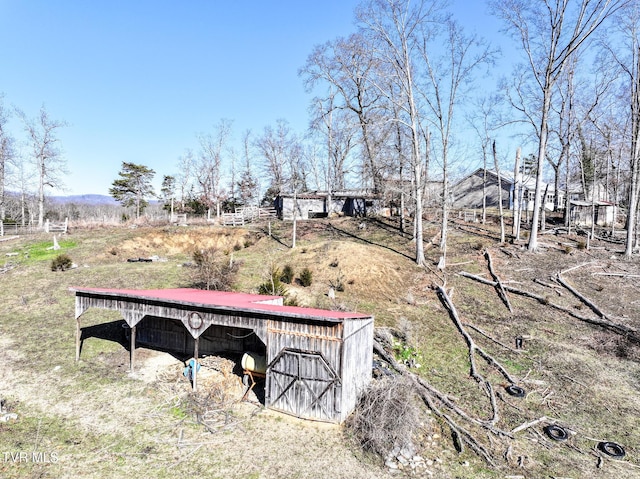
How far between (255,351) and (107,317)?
10492 mm

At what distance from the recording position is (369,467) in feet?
30.0

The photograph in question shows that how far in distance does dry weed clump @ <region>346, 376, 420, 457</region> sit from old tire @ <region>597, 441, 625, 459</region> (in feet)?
16.5

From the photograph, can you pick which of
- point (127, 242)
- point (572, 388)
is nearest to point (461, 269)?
point (572, 388)

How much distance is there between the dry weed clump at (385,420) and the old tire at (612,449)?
16.5 ft

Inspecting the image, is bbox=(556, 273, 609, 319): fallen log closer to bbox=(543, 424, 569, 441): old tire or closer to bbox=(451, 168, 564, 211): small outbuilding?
bbox=(543, 424, 569, 441): old tire

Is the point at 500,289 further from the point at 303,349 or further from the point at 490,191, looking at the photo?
the point at 490,191

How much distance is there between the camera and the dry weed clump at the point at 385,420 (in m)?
9.80

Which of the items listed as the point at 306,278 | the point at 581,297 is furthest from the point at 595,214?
the point at 306,278

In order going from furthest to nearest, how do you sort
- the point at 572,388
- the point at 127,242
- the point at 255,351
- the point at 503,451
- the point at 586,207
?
the point at 586,207 → the point at 127,242 → the point at 255,351 → the point at 572,388 → the point at 503,451

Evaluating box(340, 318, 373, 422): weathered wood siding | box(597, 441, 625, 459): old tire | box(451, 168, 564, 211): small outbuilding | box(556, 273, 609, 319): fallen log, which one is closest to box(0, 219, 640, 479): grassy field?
box(597, 441, 625, 459): old tire

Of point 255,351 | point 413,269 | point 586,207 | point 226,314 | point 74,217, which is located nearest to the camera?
point 226,314

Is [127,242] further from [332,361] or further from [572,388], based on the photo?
[572,388]

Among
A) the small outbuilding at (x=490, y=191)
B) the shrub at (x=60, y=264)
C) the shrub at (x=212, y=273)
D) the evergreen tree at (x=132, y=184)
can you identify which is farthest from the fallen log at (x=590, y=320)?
the evergreen tree at (x=132, y=184)

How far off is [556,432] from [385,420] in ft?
17.3
